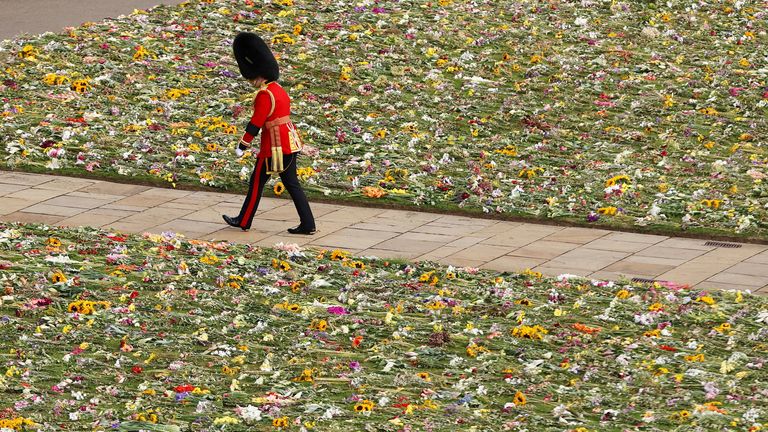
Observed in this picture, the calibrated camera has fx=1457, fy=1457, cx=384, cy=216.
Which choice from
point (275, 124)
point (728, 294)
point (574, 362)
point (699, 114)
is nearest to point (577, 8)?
point (699, 114)

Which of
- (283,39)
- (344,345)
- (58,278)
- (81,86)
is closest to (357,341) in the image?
(344,345)

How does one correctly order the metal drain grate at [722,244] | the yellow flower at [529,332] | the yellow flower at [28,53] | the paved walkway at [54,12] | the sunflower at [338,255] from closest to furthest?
the yellow flower at [529,332], the sunflower at [338,255], the metal drain grate at [722,244], the yellow flower at [28,53], the paved walkway at [54,12]

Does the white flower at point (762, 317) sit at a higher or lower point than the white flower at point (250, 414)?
higher

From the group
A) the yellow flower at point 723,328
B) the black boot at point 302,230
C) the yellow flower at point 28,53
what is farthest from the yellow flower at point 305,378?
the yellow flower at point 28,53

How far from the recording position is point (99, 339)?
9062mm

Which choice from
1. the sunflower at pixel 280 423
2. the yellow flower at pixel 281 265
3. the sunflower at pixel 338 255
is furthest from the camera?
the sunflower at pixel 338 255

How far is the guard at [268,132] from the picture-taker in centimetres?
1155

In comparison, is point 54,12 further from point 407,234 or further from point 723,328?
point 723,328

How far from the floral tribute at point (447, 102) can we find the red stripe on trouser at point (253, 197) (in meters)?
1.18

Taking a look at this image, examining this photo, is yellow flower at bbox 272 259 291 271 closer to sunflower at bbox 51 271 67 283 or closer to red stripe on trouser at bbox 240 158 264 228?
red stripe on trouser at bbox 240 158 264 228

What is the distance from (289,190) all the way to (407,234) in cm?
101

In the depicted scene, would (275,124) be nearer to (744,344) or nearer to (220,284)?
(220,284)

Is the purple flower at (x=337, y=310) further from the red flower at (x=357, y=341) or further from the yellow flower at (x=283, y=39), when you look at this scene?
the yellow flower at (x=283, y=39)

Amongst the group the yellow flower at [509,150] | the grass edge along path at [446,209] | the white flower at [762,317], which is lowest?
the white flower at [762,317]
